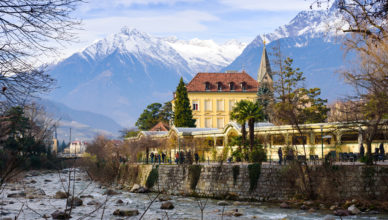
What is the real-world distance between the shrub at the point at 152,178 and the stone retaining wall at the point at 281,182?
2.53 meters

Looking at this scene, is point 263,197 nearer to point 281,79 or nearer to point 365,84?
point 365,84

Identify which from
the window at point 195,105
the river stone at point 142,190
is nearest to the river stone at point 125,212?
the river stone at point 142,190

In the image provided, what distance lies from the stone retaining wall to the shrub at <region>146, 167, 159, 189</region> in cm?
253

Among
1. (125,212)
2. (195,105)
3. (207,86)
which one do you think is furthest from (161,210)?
(207,86)

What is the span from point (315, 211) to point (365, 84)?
6694 millimetres

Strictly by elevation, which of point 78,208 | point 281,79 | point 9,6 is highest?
point 281,79

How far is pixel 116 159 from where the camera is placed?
58.5 m

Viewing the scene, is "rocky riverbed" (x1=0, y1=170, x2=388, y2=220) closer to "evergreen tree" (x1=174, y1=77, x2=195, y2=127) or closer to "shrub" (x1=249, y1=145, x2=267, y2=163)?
"shrub" (x1=249, y1=145, x2=267, y2=163)

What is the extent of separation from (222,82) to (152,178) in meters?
39.5

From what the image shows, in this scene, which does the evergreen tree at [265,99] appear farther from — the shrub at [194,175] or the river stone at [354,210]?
the river stone at [354,210]

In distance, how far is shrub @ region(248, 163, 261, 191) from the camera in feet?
105

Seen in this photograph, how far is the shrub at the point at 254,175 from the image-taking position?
3197cm

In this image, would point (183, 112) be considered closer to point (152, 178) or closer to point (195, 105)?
point (195, 105)

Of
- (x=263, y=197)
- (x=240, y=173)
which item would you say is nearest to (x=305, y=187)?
(x=263, y=197)
